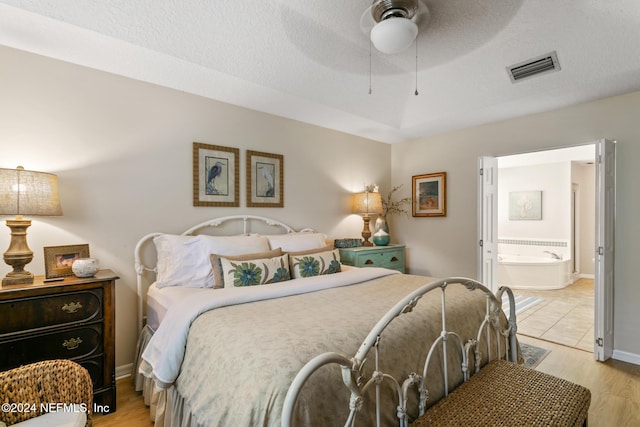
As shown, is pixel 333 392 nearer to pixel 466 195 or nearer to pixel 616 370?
pixel 616 370

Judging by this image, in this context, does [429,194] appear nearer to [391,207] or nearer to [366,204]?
[391,207]

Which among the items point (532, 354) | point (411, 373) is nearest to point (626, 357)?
point (532, 354)

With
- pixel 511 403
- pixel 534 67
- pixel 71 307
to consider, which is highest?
pixel 534 67

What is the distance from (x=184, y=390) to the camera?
152cm

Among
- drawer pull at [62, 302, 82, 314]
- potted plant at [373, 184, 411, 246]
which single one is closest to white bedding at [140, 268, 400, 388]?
drawer pull at [62, 302, 82, 314]

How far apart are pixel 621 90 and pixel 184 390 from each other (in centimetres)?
399

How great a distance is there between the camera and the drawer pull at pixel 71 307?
193 cm

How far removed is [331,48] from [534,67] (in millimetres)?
1713

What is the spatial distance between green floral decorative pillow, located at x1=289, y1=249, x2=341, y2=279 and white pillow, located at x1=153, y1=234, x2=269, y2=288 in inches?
14.5

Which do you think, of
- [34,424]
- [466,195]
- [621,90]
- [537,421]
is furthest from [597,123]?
[34,424]

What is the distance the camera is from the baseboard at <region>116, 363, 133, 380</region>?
2480 millimetres

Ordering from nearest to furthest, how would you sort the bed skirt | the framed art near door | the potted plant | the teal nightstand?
the bed skirt < the teal nightstand < the framed art near door < the potted plant

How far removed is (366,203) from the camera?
4023mm

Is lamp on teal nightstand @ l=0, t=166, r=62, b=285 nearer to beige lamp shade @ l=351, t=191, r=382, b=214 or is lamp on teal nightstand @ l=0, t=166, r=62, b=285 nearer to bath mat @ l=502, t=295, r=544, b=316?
beige lamp shade @ l=351, t=191, r=382, b=214
